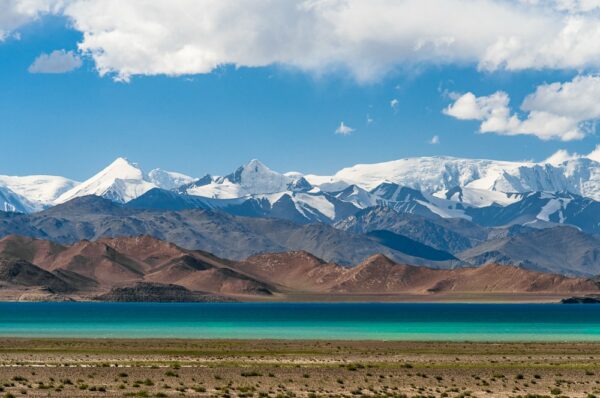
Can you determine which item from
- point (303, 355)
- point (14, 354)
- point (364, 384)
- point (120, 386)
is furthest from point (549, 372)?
point (14, 354)

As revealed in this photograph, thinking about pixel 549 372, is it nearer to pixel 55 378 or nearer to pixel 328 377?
pixel 328 377

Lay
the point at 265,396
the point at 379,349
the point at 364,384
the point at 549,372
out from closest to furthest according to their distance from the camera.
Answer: the point at 265,396, the point at 364,384, the point at 549,372, the point at 379,349

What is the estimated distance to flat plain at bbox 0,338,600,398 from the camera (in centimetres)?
6281

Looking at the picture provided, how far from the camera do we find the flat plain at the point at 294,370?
62812mm

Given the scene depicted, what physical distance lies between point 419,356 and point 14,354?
3450cm

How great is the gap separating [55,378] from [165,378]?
687 cm

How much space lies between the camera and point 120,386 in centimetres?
6294

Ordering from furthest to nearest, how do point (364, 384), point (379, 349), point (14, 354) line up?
point (379, 349) < point (14, 354) < point (364, 384)

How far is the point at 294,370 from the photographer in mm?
76000

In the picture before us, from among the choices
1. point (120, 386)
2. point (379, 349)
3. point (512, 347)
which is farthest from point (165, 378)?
point (512, 347)

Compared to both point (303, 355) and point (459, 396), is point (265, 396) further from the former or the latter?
point (303, 355)

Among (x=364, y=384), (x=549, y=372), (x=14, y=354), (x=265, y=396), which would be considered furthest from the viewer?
(x=14, y=354)

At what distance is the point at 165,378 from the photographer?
6862 centimetres

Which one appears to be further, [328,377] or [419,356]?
[419,356]
